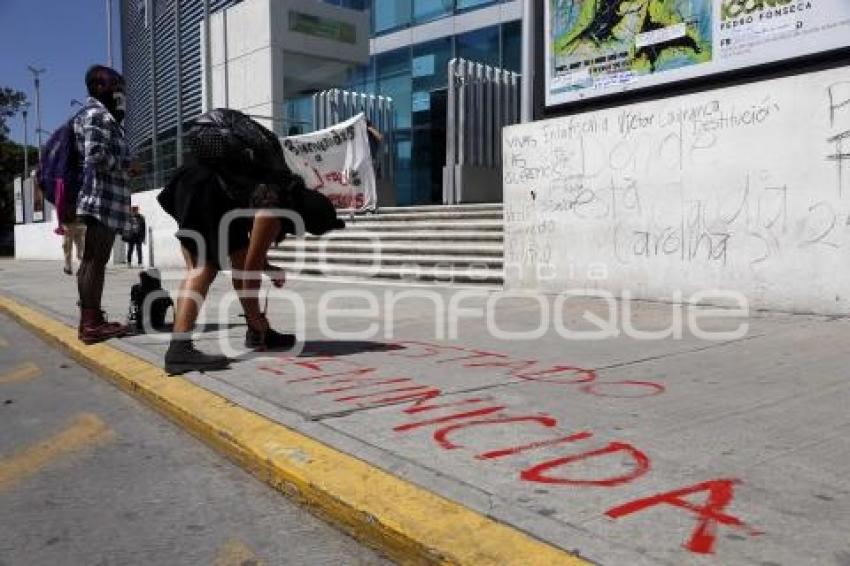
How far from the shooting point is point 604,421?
3707 millimetres

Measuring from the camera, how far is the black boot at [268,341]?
18.9ft

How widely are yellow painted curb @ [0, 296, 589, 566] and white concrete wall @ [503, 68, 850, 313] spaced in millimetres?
4547

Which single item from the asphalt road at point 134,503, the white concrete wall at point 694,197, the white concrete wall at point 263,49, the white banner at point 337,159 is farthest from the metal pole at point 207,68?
the asphalt road at point 134,503

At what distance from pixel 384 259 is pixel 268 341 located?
6.10m

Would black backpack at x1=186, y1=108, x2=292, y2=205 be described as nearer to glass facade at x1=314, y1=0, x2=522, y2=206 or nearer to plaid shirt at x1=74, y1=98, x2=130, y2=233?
plaid shirt at x1=74, y1=98, x2=130, y2=233

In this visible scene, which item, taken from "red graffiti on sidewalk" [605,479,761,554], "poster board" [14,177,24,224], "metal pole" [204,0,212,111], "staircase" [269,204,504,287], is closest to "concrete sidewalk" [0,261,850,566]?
"red graffiti on sidewalk" [605,479,761,554]

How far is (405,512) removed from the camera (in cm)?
273

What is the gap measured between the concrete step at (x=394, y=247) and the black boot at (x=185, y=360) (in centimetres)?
540

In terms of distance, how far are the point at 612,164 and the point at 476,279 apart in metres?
2.56

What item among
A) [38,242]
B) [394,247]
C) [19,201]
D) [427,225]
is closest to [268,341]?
[394,247]

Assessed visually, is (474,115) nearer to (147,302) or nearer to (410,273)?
(410,273)

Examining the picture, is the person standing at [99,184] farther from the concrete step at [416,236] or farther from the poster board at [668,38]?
the concrete step at [416,236]

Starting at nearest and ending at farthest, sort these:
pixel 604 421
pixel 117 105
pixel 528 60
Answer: pixel 604 421 → pixel 117 105 → pixel 528 60

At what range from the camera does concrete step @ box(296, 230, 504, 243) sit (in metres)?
10.8
